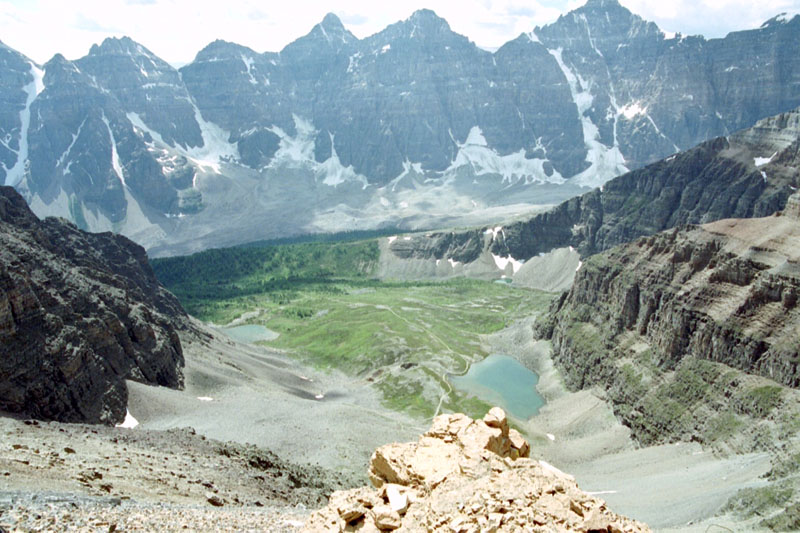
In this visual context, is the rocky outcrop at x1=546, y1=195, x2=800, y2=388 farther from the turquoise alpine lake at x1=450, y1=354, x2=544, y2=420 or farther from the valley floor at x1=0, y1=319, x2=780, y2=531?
the valley floor at x1=0, y1=319, x2=780, y2=531

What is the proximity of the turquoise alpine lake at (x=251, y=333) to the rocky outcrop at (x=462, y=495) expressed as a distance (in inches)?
5687

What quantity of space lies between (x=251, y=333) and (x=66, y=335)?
348 ft

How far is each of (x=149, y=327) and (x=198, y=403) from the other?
1820 centimetres

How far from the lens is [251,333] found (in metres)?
185

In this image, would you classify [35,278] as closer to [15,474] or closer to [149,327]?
[149,327]

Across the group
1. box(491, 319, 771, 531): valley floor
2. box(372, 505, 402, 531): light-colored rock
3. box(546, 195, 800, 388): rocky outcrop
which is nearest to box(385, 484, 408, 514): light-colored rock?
box(372, 505, 402, 531): light-colored rock

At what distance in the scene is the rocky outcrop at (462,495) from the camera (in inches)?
1085

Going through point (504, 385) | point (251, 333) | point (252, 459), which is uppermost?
point (252, 459)

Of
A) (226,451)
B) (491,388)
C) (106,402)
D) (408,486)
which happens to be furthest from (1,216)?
(408,486)

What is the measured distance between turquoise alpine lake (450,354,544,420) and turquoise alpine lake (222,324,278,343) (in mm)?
62592

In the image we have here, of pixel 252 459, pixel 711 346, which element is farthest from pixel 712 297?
pixel 252 459

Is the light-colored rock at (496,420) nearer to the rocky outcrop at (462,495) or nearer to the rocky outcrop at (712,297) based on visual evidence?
the rocky outcrop at (462,495)

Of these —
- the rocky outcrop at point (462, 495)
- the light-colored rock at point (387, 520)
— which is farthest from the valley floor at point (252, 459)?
the light-colored rock at point (387, 520)

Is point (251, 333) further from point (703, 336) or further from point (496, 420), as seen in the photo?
point (496, 420)
